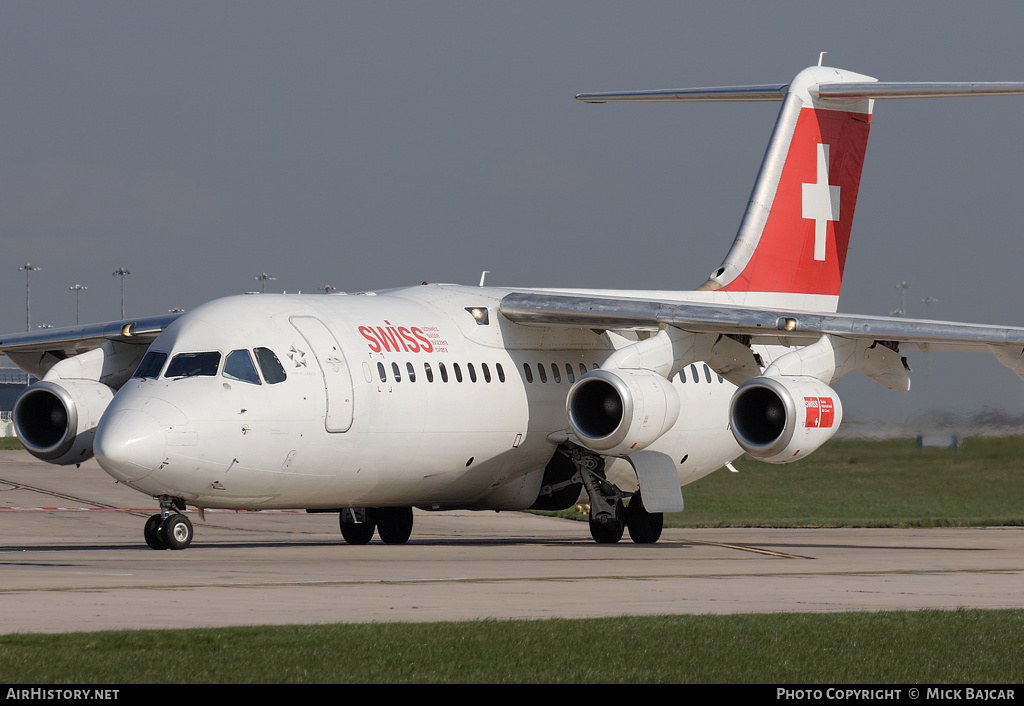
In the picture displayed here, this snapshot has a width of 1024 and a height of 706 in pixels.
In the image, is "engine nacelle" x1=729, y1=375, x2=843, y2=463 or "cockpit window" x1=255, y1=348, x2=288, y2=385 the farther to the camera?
"engine nacelle" x1=729, y1=375, x2=843, y2=463

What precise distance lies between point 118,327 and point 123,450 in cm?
531

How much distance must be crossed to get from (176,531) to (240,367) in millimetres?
2286

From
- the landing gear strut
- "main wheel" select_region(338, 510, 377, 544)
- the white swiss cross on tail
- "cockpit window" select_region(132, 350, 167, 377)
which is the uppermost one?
the white swiss cross on tail

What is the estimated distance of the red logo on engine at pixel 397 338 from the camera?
1986 cm

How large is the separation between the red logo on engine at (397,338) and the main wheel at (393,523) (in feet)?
12.1

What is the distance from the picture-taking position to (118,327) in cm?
2175

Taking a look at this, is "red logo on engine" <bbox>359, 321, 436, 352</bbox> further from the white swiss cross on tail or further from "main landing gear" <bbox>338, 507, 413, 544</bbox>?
the white swiss cross on tail

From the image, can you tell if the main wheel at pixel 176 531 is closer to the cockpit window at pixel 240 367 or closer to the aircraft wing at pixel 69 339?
the cockpit window at pixel 240 367

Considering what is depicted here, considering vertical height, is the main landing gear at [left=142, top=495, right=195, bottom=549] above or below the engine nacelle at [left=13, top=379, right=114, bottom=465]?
below

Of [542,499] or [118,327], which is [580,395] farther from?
[118,327]

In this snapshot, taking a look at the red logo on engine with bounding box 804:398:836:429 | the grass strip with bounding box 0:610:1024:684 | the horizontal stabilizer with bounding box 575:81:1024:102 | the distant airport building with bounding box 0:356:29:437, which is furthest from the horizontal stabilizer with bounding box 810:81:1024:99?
the distant airport building with bounding box 0:356:29:437

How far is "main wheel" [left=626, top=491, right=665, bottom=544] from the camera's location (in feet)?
74.5

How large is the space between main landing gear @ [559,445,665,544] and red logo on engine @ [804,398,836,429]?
3.30 m

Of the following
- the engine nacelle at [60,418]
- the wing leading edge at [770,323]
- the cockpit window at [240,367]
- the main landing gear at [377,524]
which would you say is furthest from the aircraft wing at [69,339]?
the wing leading edge at [770,323]
